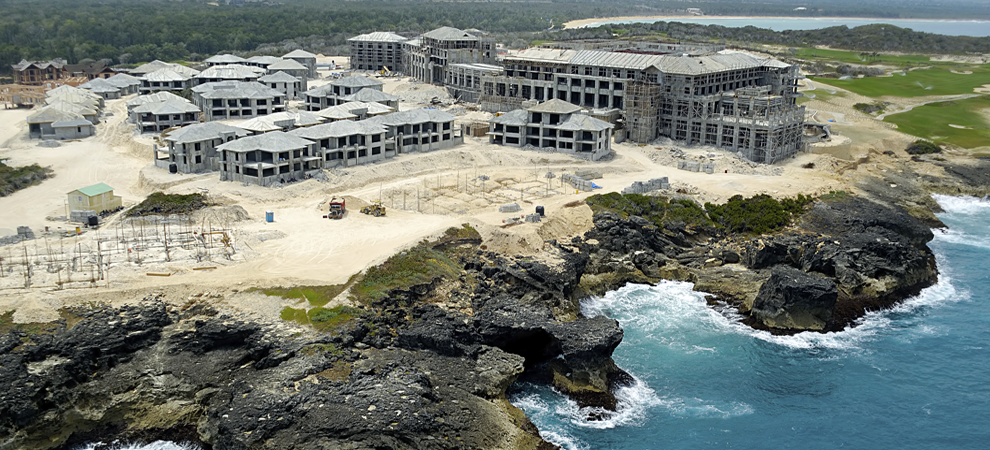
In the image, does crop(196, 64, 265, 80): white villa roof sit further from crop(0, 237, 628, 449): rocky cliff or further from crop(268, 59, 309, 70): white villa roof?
crop(0, 237, 628, 449): rocky cliff

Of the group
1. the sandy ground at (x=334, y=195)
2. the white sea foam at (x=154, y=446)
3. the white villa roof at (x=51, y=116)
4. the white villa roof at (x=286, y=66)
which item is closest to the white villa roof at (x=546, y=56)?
the sandy ground at (x=334, y=195)

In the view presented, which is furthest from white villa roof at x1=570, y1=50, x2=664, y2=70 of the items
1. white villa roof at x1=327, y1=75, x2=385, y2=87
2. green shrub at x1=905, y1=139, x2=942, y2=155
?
green shrub at x1=905, y1=139, x2=942, y2=155

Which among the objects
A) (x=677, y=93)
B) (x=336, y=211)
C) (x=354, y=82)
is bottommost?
(x=336, y=211)

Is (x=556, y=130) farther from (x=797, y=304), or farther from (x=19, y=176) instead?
(x=19, y=176)

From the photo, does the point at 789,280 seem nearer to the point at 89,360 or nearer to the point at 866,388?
the point at 866,388

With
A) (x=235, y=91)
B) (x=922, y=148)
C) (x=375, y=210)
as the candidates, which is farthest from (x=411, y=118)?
(x=922, y=148)

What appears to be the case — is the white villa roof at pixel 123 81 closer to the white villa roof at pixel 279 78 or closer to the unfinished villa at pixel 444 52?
the white villa roof at pixel 279 78

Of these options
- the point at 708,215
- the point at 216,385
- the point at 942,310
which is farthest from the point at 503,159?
the point at 216,385
